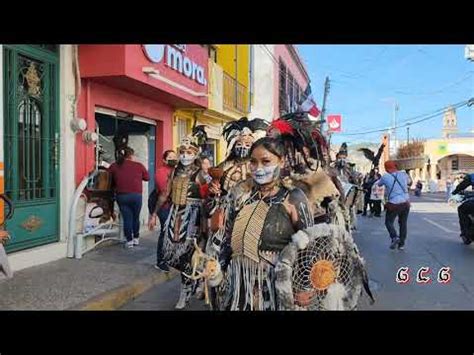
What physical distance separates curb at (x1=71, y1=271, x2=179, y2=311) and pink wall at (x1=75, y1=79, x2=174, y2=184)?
2195 mm

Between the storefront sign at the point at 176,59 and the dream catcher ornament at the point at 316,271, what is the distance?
235 inches

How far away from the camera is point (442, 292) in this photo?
6.05 meters

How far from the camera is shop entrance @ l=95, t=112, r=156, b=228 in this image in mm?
9430

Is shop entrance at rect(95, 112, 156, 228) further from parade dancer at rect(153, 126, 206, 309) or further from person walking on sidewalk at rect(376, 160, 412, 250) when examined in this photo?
person walking on sidewalk at rect(376, 160, 412, 250)

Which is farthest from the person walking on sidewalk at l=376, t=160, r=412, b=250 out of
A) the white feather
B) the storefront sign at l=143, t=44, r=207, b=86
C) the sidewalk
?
the white feather

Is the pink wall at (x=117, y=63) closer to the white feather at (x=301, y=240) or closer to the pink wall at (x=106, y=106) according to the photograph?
the pink wall at (x=106, y=106)

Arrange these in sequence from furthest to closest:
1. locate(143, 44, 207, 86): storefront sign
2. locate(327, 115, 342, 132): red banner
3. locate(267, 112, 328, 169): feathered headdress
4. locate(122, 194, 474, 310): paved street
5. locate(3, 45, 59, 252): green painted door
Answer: locate(327, 115, 342, 132): red banner < locate(143, 44, 207, 86): storefront sign < locate(3, 45, 59, 252): green painted door < locate(122, 194, 474, 310): paved street < locate(267, 112, 328, 169): feathered headdress

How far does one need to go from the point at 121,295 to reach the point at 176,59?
221 inches

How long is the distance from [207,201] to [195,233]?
35cm

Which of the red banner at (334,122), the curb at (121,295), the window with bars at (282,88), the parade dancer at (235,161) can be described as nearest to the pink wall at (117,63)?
the parade dancer at (235,161)

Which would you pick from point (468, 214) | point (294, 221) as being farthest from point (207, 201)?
point (468, 214)

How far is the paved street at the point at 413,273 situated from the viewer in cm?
557

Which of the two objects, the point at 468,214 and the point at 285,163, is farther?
the point at 468,214
